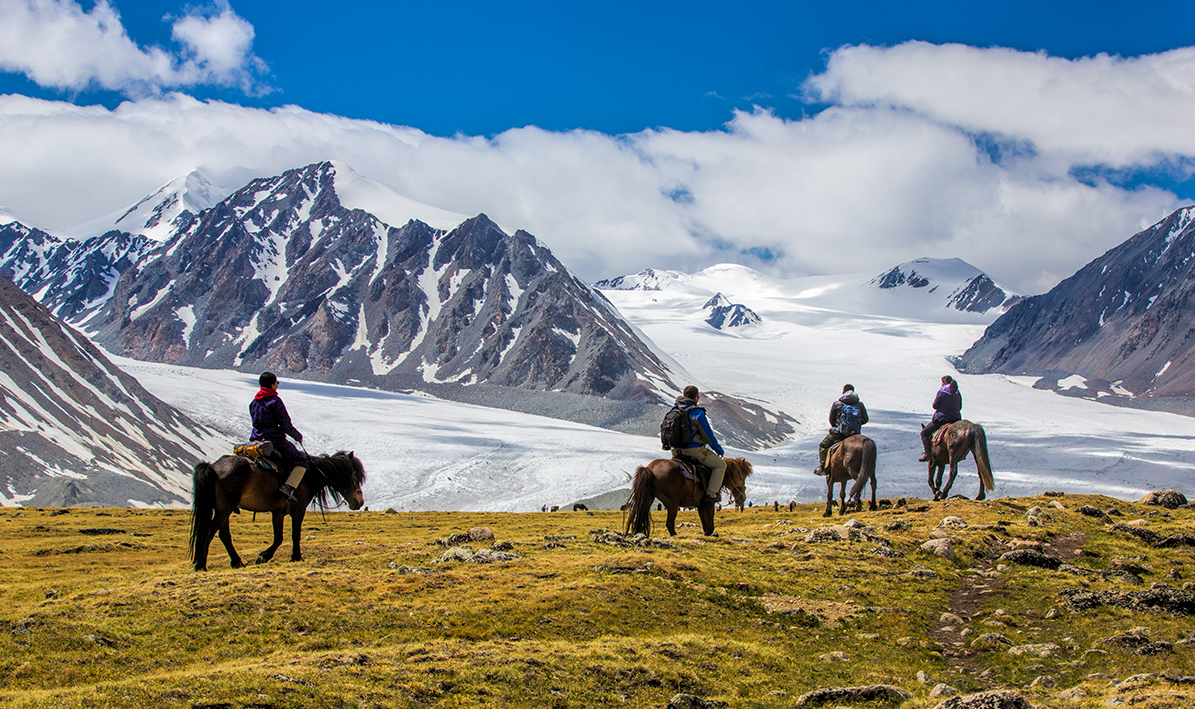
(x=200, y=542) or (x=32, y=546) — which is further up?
(x=200, y=542)

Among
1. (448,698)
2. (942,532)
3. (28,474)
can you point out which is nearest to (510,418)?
(28,474)

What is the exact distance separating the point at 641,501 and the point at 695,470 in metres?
1.66

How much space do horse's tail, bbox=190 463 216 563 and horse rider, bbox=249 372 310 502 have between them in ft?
4.96

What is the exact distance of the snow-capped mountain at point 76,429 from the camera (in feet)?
272

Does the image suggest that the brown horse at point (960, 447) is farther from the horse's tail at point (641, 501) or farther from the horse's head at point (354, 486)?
the horse's head at point (354, 486)

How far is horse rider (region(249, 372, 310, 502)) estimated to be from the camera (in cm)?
2042

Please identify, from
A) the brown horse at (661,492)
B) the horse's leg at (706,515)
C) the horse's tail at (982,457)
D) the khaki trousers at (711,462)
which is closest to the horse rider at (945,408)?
the horse's tail at (982,457)

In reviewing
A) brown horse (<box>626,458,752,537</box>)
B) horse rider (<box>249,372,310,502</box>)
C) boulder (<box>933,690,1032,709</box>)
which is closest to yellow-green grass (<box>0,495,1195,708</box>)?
boulder (<box>933,690,1032,709</box>)

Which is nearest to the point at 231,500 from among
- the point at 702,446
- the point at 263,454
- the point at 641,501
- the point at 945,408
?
the point at 263,454

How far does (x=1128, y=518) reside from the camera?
29578mm

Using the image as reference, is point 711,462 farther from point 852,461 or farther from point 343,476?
point 852,461

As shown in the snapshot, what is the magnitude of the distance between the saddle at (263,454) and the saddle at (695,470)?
9948mm

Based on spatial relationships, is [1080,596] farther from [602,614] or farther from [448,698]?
[448,698]

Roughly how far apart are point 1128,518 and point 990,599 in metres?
A: 15.5
